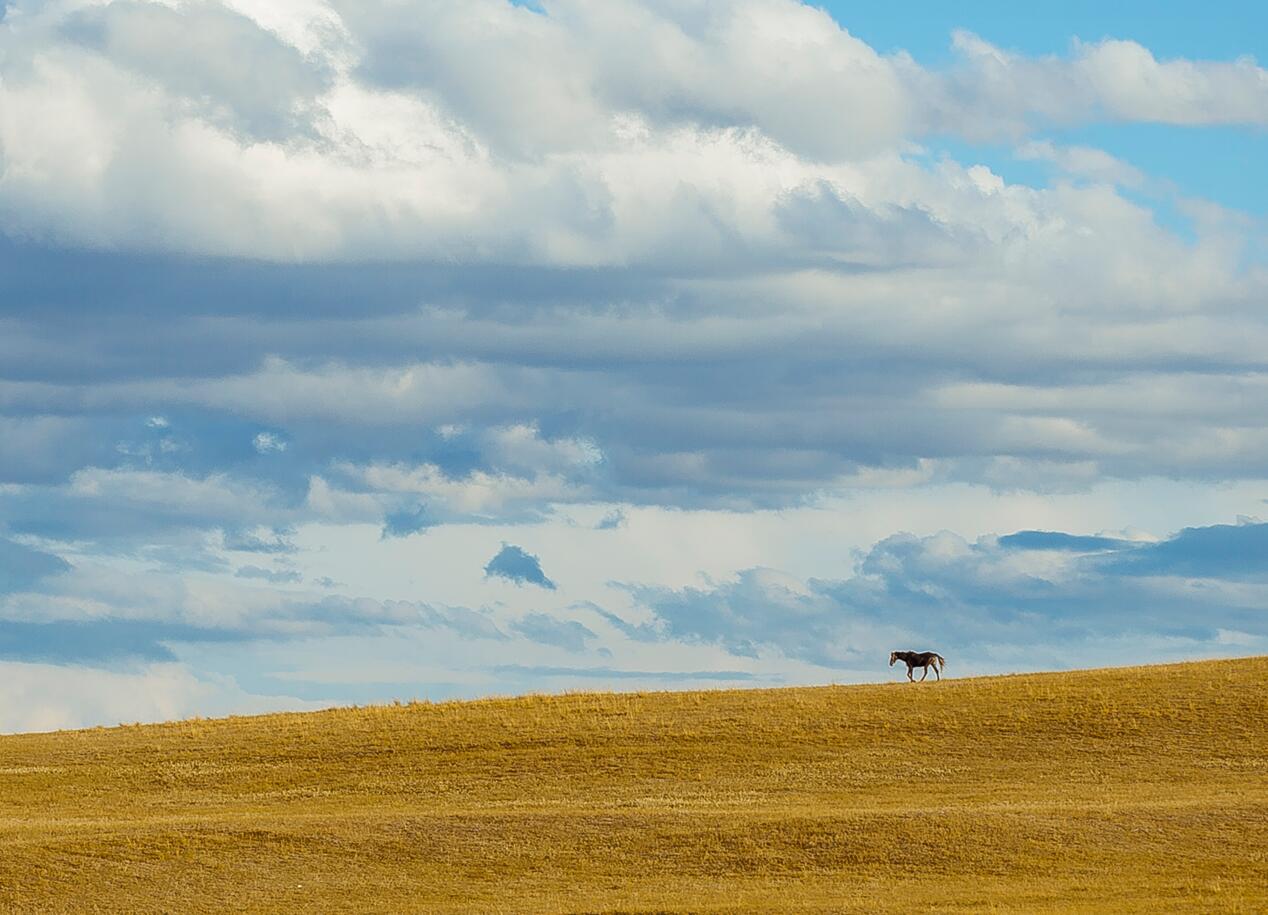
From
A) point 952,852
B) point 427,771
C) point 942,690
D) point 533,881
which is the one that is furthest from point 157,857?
point 942,690

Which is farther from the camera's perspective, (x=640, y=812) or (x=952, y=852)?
(x=640, y=812)

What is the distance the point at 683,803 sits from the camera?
46.7m

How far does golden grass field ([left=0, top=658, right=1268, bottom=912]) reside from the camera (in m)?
37.7

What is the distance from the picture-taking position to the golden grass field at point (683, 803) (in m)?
37.7

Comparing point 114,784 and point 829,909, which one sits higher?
point 114,784

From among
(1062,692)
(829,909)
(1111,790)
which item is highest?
(1062,692)

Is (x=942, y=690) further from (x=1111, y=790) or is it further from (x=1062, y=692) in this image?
(x=1111, y=790)

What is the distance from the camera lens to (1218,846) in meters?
39.2

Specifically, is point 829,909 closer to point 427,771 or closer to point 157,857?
point 157,857

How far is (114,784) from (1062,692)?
31.4 meters

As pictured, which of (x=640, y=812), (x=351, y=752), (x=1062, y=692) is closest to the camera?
(x=640, y=812)

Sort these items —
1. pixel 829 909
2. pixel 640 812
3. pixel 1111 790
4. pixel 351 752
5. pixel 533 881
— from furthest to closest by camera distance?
pixel 351 752 < pixel 1111 790 < pixel 640 812 < pixel 533 881 < pixel 829 909

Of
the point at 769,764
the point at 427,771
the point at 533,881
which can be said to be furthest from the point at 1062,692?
the point at 533,881

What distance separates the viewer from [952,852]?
39.6 metres
